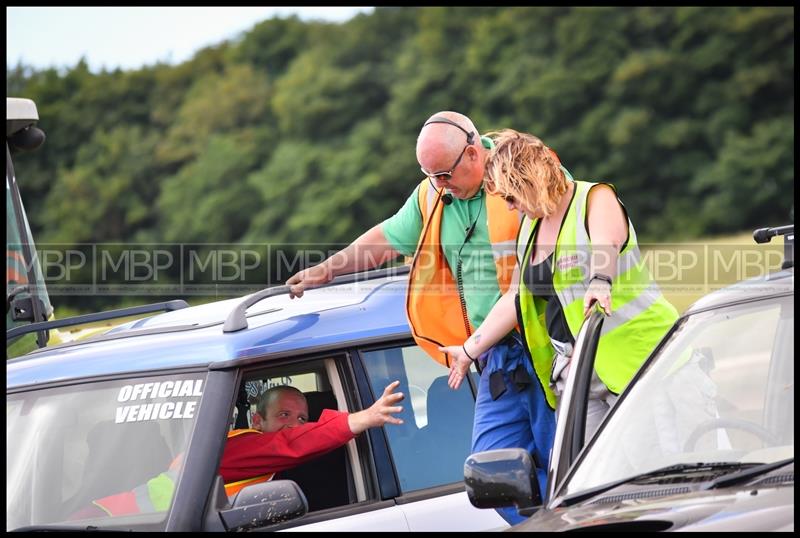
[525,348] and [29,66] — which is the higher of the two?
[29,66]

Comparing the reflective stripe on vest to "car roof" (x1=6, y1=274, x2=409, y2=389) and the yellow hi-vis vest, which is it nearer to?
"car roof" (x1=6, y1=274, x2=409, y2=389)

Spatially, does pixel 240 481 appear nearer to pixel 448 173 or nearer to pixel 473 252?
pixel 473 252

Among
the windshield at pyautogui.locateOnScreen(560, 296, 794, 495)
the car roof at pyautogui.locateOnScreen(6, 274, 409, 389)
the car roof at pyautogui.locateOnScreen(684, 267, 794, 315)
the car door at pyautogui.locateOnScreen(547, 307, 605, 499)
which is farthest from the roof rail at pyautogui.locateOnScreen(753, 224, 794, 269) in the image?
the car roof at pyautogui.locateOnScreen(6, 274, 409, 389)

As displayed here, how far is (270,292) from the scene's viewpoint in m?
5.05

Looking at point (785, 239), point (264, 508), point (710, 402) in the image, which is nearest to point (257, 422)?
point (264, 508)

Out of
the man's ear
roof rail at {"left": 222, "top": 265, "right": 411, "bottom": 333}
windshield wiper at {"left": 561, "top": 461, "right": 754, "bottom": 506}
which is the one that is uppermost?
roof rail at {"left": 222, "top": 265, "right": 411, "bottom": 333}

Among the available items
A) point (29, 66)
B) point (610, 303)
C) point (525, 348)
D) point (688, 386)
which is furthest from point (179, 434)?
point (29, 66)

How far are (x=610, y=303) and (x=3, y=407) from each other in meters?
2.32

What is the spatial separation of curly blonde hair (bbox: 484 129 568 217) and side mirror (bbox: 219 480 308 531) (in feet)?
4.24

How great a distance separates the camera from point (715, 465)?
126 inches

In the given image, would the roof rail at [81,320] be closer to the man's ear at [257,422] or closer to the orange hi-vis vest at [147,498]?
the man's ear at [257,422]

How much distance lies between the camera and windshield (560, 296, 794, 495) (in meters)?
3.31

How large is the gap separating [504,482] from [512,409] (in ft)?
4.07

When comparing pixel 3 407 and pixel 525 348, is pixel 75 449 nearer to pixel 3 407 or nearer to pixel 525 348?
pixel 3 407
